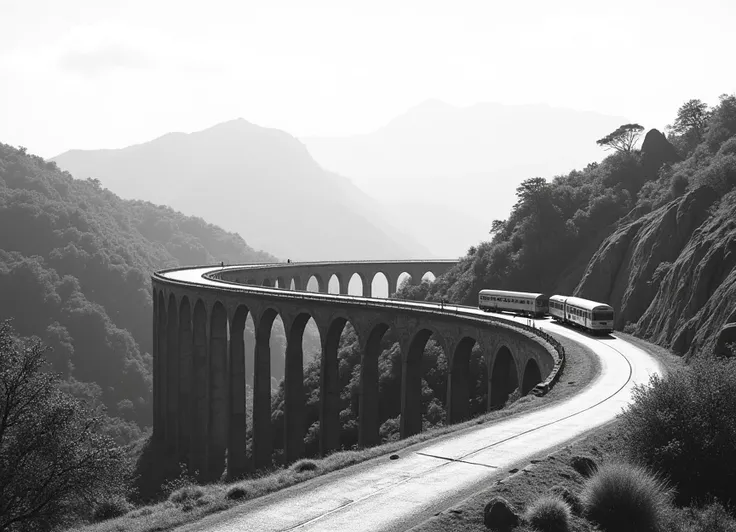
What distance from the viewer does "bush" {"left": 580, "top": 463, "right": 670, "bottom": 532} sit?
18.7 meters

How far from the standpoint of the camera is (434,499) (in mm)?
19484

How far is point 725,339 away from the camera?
109 ft

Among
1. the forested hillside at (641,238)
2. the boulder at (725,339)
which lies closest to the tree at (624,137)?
the forested hillside at (641,238)

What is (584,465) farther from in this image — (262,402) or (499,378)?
(262,402)

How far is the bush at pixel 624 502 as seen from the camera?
18.7 meters

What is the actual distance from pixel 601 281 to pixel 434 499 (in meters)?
51.0

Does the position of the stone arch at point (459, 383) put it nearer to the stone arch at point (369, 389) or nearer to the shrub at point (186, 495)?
the stone arch at point (369, 389)

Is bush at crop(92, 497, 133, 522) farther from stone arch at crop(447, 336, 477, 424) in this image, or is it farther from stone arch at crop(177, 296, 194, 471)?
stone arch at crop(177, 296, 194, 471)

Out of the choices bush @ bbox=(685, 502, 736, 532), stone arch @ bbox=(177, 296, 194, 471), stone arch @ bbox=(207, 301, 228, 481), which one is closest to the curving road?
bush @ bbox=(685, 502, 736, 532)

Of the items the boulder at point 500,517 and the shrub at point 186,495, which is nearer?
the boulder at point 500,517

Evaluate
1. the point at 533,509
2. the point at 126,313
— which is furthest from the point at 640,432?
the point at 126,313

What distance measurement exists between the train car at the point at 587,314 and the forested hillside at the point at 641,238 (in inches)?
143

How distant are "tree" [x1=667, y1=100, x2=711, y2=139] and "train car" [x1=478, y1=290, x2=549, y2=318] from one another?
52.6 meters

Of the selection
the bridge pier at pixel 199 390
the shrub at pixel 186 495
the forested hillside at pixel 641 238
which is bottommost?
the bridge pier at pixel 199 390
